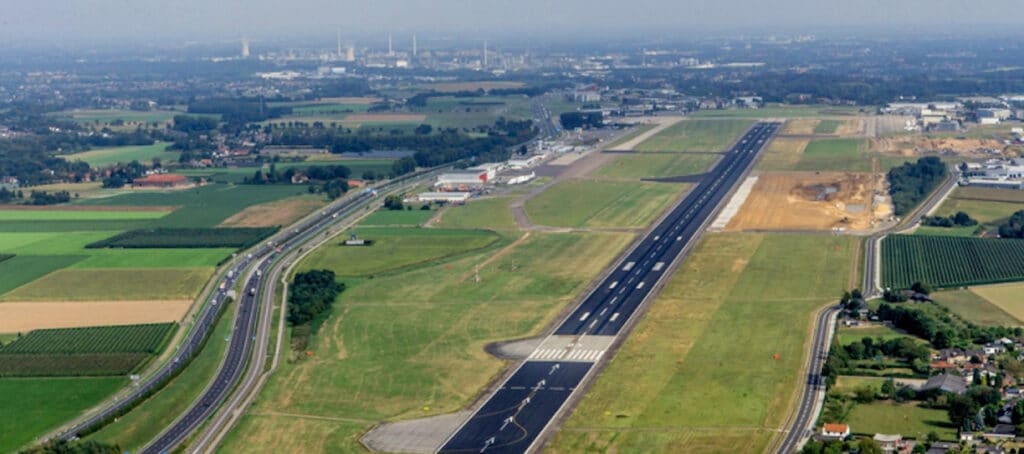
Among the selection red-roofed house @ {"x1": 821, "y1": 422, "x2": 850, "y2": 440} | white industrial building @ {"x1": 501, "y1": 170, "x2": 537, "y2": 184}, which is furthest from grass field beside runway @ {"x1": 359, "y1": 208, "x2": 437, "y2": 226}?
red-roofed house @ {"x1": 821, "y1": 422, "x2": 850, "y2": 440}

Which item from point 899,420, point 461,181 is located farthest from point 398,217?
point 899,420

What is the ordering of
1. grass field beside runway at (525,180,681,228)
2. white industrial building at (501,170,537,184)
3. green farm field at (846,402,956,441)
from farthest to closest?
1. white industrial building at (501,170,537,184)
2. grass field beside runway at (525,180,681,228)
3. green farm field at (846,402,956,441)

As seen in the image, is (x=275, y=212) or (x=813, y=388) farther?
(x=275, y=212)

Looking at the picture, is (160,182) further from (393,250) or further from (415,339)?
(415,339)

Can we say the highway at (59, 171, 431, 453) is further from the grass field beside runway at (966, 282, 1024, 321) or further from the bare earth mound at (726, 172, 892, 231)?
the grass field beside runway at (966, 282, 1024, 321)

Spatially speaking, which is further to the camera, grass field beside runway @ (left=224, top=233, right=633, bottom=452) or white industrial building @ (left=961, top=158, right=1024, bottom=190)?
white industrial building @ (left=961, top=158, right=1024, bottom=190)

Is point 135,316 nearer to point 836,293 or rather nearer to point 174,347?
point 174,347
